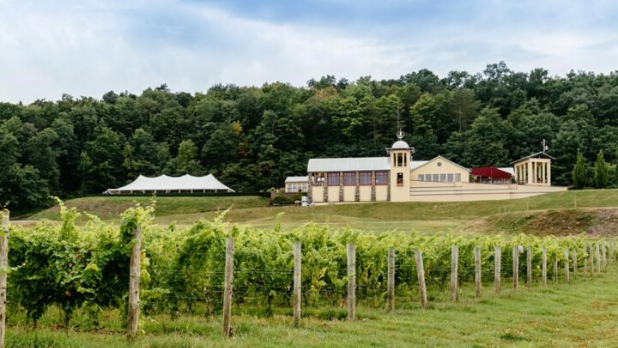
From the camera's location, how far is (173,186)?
82.3 m

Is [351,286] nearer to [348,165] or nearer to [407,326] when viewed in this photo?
[407,326]

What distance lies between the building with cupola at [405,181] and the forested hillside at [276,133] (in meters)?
10.5

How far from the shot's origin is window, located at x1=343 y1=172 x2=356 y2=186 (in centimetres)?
7344

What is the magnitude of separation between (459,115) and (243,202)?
56.5m

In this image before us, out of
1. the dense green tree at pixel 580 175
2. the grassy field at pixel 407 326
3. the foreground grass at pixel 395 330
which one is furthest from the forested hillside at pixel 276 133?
the foreground grass at pixel 395 330

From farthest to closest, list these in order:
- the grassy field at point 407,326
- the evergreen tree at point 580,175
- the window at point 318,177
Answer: the evergreen tree at point 580,175 < the window at point 318,177 < the grassy field at point 407,326

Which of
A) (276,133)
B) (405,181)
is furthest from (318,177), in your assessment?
(276,133)

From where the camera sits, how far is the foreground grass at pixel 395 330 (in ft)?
29.2

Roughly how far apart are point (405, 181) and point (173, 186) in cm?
3436

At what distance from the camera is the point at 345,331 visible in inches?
411

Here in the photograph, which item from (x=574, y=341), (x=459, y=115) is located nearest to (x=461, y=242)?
(x=574, y=341)

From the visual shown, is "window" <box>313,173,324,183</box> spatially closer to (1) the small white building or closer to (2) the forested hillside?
(1) the small white building

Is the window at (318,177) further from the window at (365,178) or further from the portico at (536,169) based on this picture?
the portico at (536,169)

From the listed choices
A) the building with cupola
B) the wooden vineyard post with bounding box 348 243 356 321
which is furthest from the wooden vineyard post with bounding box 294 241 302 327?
the building with cupola
